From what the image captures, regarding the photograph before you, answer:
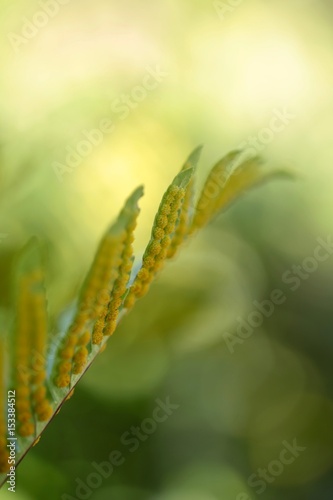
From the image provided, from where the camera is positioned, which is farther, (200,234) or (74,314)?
(200,234)

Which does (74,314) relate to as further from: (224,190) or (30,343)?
(224,190)

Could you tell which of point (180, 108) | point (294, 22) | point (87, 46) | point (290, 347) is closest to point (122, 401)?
point (290, 347)

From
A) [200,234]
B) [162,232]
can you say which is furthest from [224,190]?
[200,234]

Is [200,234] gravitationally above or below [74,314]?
above

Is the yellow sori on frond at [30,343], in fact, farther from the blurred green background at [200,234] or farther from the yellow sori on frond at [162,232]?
the blurred green background at [200,234]

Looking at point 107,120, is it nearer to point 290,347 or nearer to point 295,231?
point 295,231

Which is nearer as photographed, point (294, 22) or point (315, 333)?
point (315, 333)

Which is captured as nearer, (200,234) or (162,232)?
(162,232)

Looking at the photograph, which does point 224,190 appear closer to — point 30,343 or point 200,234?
point 30,343
